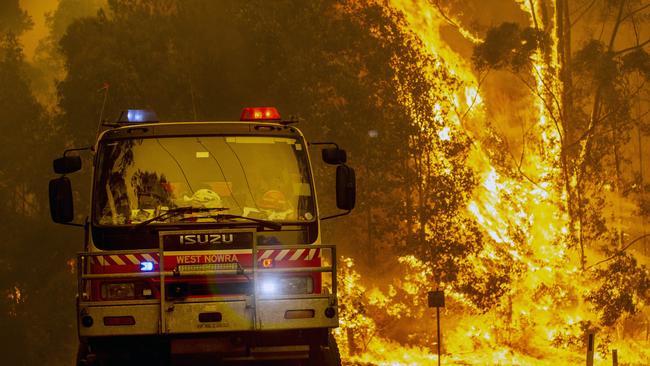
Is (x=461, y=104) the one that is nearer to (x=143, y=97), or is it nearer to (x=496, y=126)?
(x=496, y=126)

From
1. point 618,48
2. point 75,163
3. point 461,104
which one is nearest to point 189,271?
point 75,163

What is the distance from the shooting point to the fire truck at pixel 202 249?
32.5ft

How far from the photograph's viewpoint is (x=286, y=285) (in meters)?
10.2

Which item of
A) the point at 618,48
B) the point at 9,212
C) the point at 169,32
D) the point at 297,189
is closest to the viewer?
the point at 297,189

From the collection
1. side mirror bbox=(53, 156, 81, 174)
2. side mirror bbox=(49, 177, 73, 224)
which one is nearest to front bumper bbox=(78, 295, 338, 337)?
side mirror bbox=(49, 177, 73, 224)

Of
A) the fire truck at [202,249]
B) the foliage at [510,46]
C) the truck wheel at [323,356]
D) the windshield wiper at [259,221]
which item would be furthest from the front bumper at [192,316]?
the foliage at [510,46]

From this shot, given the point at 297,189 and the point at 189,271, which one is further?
the point at 297,189

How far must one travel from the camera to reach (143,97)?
40.2m

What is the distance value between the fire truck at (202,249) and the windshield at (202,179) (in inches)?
0.4

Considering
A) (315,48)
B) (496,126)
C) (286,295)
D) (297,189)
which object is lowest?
(286,295)

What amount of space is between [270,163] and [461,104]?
25633 millimetres

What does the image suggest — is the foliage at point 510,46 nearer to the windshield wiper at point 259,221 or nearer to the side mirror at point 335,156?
the side mirror at point 335,156

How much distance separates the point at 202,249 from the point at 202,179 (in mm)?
913

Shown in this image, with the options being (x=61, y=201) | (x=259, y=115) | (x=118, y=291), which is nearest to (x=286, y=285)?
(x=118, y=291)
